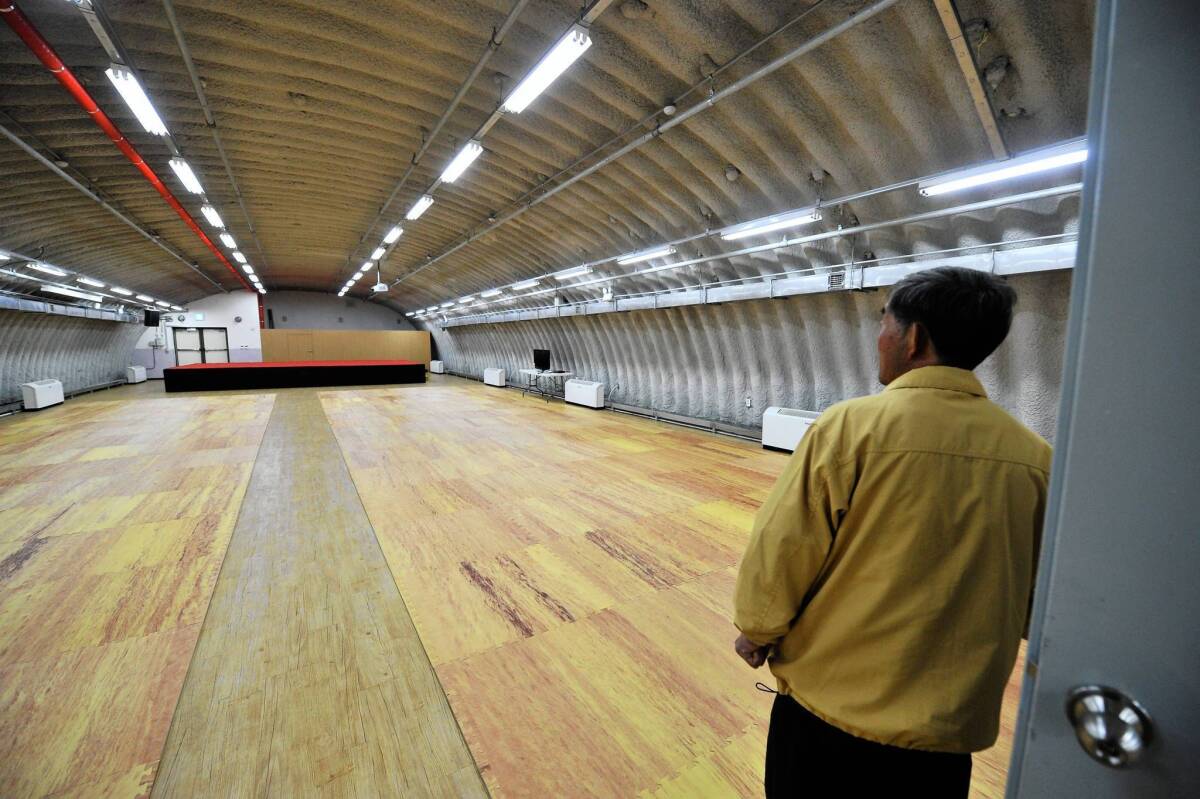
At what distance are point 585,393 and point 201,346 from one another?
2402 cm

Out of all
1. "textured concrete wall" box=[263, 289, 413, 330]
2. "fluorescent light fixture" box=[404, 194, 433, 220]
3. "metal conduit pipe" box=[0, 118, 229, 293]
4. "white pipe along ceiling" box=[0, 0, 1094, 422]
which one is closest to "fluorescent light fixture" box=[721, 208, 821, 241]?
"white pipe along ceiling" box=[0, 0, 1094, 422]

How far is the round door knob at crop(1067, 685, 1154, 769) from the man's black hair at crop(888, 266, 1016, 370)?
0.69 m

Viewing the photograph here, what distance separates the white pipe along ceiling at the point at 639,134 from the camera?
13.6 ft

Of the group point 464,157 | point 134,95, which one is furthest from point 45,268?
point 464,157

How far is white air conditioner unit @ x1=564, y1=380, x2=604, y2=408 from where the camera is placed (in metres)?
13.0

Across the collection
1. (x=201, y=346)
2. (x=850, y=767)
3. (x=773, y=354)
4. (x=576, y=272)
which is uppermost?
(x=576, y=272)

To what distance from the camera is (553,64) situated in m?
4.26

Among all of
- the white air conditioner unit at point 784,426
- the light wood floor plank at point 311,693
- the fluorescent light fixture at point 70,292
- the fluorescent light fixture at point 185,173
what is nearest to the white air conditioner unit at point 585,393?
the white air conditioner unit at point 784,426

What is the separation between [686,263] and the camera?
7.88 meters

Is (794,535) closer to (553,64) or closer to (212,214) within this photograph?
(553,64)

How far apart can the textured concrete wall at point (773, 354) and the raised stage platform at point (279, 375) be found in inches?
399

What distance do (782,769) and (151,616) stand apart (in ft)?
13.3

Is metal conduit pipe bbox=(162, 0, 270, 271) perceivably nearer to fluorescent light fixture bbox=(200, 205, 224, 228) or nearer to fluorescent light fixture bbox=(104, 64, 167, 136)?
fluorescent light fixture bbox=(200, 205, 224, 228)

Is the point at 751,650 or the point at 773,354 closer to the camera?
the point at 751,650
